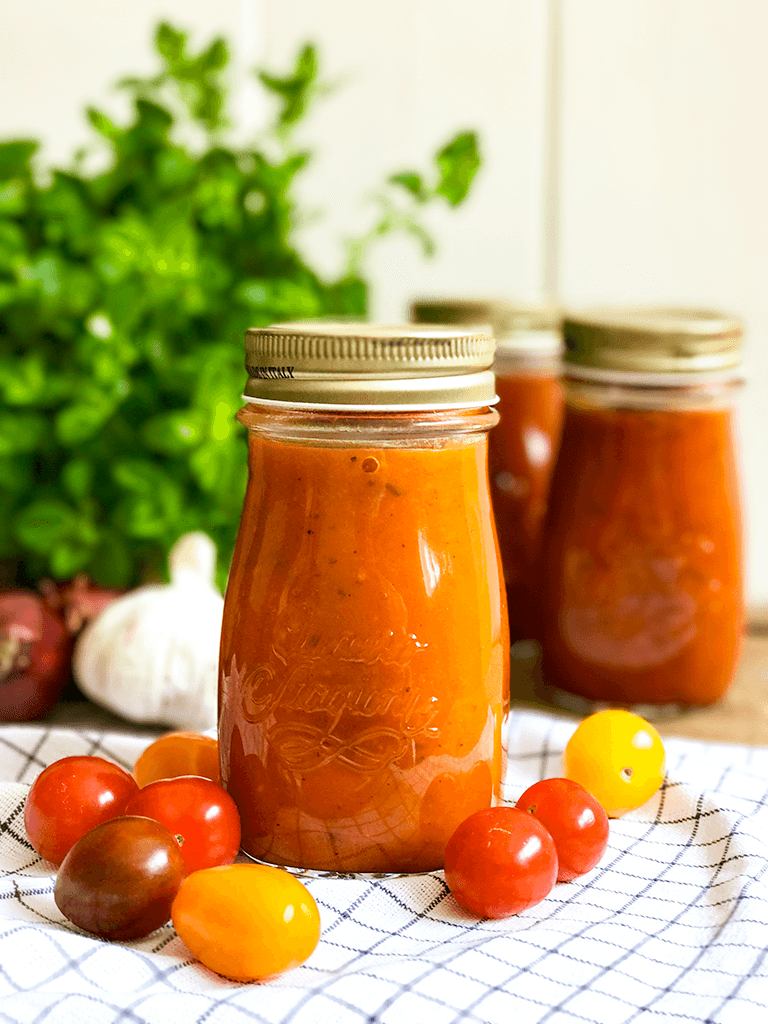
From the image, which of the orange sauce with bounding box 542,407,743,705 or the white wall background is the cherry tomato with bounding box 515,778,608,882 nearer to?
the orange sauce with bounding box 542,407,743,705

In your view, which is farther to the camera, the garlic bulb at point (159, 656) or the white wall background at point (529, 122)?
the white wall background at point (529, 122)

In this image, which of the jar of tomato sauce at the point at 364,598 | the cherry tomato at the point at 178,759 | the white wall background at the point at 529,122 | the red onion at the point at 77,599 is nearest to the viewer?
the jar of tomato sauce at the point at 364,598

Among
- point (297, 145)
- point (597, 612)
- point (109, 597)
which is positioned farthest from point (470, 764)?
point (297, 145)

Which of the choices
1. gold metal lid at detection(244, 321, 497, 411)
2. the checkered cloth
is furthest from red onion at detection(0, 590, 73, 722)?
gold metal lid at detection(244, 321, 497, 411)

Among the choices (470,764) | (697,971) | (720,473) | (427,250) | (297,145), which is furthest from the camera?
(297,145)

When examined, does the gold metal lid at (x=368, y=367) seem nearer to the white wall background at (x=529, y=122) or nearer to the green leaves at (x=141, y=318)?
the green leaves at (x=141, y=318)

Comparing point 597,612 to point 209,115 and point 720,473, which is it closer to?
point 720,473

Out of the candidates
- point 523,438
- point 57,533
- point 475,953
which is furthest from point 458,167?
point 475,953

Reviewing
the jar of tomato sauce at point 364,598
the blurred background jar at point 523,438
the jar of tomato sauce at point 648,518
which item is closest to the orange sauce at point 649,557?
the jar of tomato sauce at point 648,518

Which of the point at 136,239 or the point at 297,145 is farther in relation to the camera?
the point at 297,145
